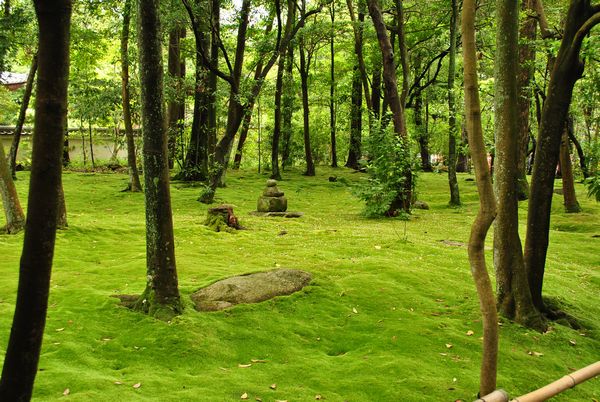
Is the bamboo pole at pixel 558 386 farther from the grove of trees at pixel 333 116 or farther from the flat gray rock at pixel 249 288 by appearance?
the flat gray rock at pixel 249 288

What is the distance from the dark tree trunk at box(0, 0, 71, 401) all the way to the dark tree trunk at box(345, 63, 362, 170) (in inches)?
885

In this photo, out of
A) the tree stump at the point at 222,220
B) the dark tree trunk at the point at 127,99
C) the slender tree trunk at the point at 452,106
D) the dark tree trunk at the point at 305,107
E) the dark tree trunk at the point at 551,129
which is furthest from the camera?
the dark tree trunk at the point at 305,107

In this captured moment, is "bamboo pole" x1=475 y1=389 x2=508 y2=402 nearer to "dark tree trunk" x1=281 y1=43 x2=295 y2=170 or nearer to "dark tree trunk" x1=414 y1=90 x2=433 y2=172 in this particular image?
"dark tree trunk" x1=281 y1=43 x2=295 y2=170

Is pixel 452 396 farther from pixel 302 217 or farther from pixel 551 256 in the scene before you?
pixel 302 217

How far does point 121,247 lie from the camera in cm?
887

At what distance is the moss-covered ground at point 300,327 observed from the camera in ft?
14.0

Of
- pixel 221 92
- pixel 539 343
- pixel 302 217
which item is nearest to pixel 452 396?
pixel 539 343

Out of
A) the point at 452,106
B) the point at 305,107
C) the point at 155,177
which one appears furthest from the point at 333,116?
the point at 155,177

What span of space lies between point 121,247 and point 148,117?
441cm

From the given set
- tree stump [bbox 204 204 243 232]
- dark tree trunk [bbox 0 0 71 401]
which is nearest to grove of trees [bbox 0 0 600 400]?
dark tree trunk [bbox 0 0 71 401]

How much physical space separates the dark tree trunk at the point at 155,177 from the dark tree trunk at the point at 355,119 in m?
19.8

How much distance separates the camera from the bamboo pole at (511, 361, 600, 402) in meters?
3.18

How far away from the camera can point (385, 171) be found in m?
12.9

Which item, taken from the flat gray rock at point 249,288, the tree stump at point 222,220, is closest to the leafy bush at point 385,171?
the tree stump at point 222,220
